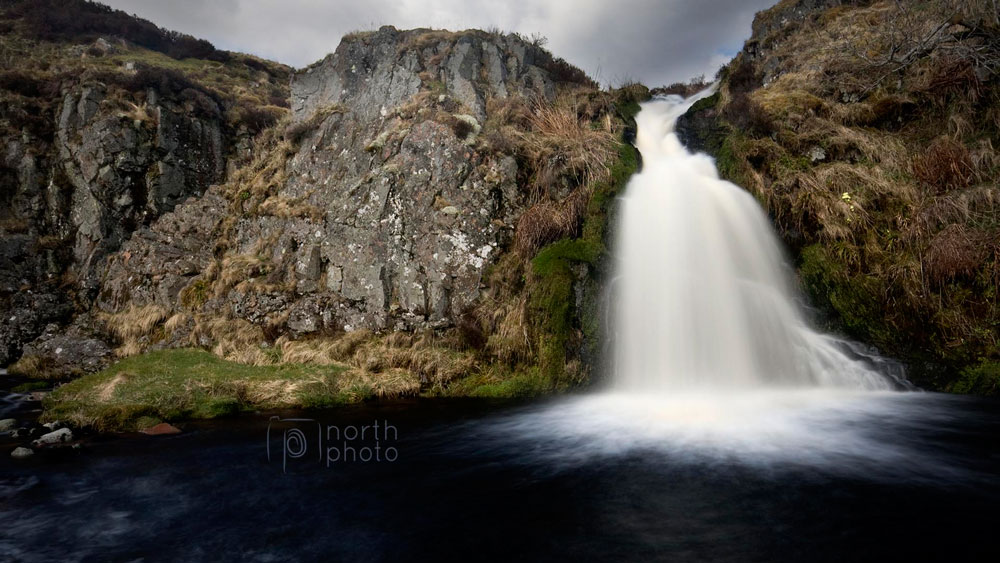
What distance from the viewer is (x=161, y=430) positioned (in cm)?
827

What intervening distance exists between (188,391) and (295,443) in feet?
12.1

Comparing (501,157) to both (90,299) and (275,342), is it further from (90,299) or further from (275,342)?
(90,299)

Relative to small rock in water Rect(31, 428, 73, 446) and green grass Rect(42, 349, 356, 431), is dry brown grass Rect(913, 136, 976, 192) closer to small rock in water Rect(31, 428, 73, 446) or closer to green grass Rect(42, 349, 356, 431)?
green grass Rect(42, 349, 356, 431)

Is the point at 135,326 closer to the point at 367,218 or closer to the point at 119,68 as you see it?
the point at 367,218

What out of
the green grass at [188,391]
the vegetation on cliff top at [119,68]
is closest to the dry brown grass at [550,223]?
the green grass at [188,391]

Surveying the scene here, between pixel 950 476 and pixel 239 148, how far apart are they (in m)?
25.5

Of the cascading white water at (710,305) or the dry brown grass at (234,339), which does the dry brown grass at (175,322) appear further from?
the cascading white water at (710,305)

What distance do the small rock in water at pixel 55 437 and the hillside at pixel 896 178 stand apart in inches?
569

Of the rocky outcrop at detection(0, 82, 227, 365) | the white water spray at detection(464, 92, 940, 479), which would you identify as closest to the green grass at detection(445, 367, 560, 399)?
the white water spray at detection(464, 92, 940, 479)

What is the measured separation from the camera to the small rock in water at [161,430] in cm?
819

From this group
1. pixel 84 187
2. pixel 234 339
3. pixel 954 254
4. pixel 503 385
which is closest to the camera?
pixel 954 254

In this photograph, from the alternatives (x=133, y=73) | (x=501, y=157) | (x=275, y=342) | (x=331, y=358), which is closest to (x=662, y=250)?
(x=501, y=157)

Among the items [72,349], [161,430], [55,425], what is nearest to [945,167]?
[161,430]

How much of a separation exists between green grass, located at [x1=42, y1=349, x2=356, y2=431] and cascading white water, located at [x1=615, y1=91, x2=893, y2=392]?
6.35 m
